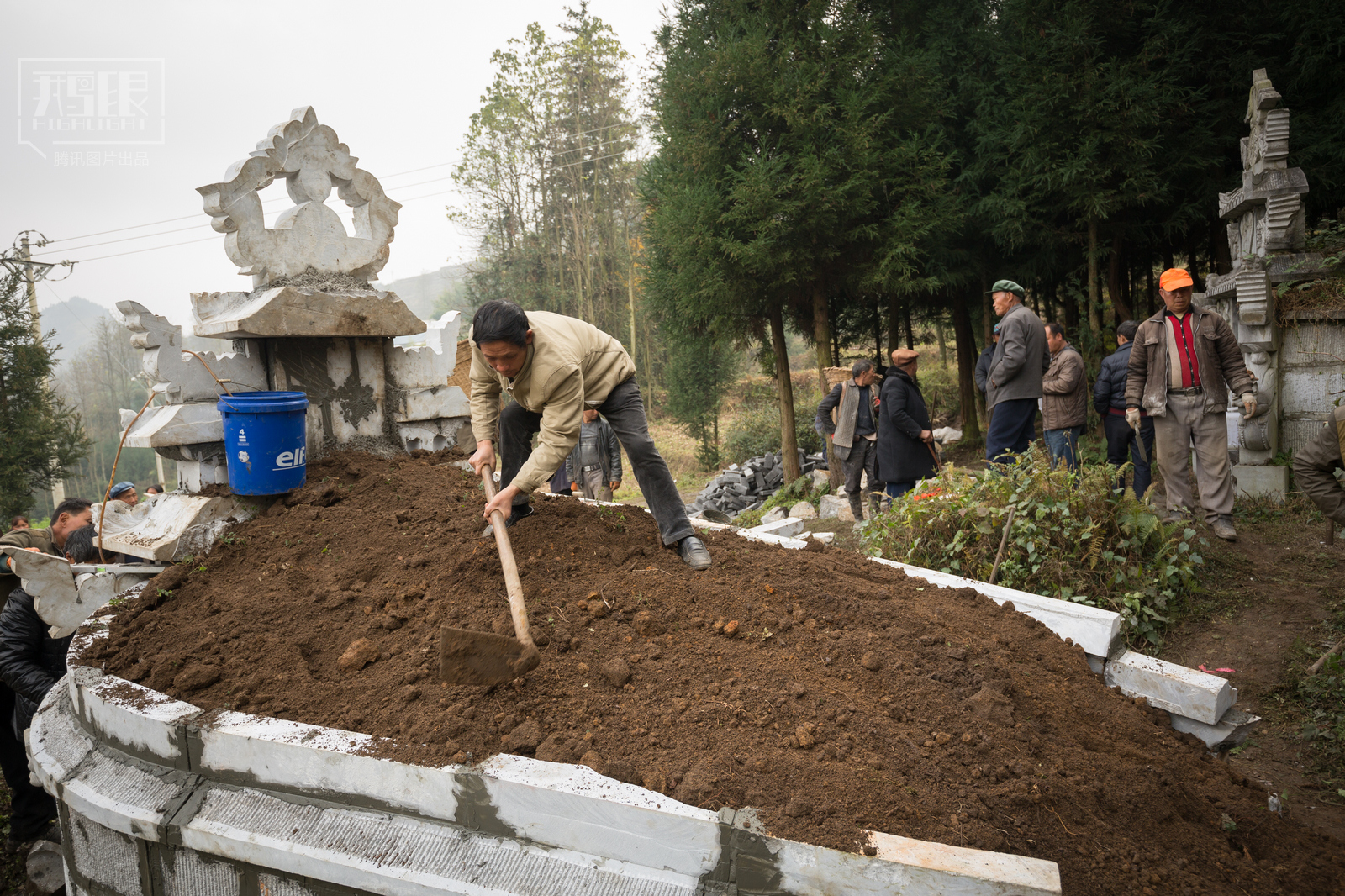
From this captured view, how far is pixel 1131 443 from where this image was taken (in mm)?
6148

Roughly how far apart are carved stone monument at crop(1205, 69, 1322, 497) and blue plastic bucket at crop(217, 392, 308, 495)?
22.7 ft

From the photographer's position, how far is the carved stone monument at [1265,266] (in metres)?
5.81

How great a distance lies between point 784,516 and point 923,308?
19.3 feet

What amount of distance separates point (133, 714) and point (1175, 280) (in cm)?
626

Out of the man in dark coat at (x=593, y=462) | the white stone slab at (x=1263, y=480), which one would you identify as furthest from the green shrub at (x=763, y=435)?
the white stone slab at (x=1263, y=480)

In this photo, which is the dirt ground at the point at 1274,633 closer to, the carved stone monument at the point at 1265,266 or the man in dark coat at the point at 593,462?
the carved stone monument at the point at 1265,266

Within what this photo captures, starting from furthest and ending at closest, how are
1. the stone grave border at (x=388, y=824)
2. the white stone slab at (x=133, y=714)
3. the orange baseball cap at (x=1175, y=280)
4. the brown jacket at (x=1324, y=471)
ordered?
the orange baseball cap at (x=1175, y=280), the brown jacket at (x=1324, y=471), the white stone slab at (x=133, y=714), the stone grave border at (x=388, y=824)

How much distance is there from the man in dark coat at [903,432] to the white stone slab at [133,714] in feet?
17.1

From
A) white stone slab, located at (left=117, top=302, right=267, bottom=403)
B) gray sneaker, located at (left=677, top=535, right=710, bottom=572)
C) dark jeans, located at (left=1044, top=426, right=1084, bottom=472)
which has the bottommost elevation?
gray sneaker, located at (left=677, top=535, right=710, bottom=572)

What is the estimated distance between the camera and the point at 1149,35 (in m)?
8.36

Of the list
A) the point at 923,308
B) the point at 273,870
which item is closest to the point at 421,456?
the point at 273,870

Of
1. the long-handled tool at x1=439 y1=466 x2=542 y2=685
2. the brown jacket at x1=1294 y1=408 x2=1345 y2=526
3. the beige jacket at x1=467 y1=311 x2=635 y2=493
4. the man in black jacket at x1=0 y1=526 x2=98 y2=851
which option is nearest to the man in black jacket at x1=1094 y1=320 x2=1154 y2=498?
the brown jacket at x1=1294 y1=408 x2=1345 y2=526

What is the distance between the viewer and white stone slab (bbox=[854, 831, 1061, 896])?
173 cm

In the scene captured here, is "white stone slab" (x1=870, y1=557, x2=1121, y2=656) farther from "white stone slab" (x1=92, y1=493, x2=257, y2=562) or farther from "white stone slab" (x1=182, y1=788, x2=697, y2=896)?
"white stone slab" (x1=92, y1=493, x2=257, y2=562)
